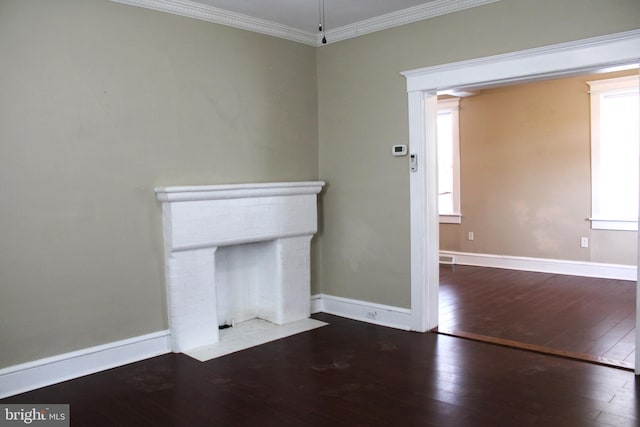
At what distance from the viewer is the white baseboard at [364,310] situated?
4469 millimetres

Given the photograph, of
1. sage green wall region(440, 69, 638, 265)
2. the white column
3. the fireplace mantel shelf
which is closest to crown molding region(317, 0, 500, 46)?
the fireplace mantel shelf

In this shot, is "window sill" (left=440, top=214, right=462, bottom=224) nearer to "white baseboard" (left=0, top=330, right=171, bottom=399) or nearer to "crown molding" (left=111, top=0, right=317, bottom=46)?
"crown molding" (left=111, top=0, right=317, bottom=46)

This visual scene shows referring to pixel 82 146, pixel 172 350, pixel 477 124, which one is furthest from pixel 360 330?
pixel 477 124

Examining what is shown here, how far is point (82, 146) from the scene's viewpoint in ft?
11.4

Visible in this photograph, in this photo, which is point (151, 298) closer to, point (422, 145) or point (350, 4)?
point (422, 145)

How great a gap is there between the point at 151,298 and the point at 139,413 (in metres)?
1.07

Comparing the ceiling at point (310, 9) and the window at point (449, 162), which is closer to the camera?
the ceiling at point (310, 9)

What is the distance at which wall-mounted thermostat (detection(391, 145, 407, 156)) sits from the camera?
437 centimetres

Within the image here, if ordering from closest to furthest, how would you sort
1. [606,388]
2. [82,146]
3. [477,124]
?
[606,388], [82,146], [477,124]

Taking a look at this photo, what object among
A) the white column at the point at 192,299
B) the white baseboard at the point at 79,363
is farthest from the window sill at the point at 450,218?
the white baseboard at the point at 79,363

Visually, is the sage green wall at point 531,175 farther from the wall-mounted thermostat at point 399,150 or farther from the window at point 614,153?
the wall-mounted thermostat at point 399,150

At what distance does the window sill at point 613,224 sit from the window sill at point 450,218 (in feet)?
5.55

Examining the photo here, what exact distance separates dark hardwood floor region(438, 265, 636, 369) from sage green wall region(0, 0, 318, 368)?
7.60 ft

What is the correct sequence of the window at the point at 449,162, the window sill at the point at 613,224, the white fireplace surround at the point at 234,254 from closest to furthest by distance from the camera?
the white fireplace surround at the point at 234,254 → the window sill at the point at 613,224 → the window at the point at 449,162
